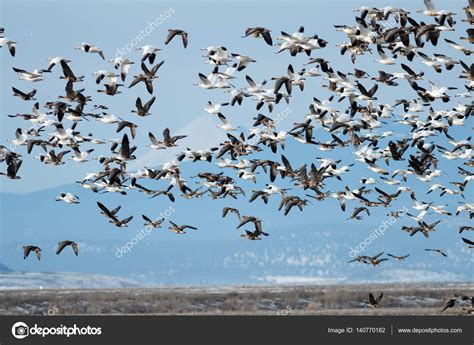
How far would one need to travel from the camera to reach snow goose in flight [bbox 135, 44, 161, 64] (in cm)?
3953

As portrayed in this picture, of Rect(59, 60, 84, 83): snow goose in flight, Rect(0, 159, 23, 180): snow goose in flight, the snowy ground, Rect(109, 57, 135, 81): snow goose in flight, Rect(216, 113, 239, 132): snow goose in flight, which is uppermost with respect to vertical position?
Rect(109, 57, 135, 81): snow goose in flight

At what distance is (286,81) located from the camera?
1515 inches

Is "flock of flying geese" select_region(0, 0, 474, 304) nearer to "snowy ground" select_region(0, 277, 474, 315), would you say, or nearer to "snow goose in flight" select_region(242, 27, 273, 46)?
"snow goose in flight" select_region(242, 27, 273, 46)

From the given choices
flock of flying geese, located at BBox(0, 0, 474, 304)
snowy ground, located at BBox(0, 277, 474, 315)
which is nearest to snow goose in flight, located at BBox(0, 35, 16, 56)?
flock of flying geese, located at BBox(0, 0, 474, 304)

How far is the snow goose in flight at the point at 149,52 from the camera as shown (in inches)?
1556

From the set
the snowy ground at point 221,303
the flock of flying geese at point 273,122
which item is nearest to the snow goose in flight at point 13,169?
the flock of flying geese at point 273,122

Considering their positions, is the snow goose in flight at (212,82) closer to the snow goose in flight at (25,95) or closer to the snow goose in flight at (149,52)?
the snow goose in flight at (149,52)

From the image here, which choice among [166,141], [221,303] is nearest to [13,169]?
[166,141]

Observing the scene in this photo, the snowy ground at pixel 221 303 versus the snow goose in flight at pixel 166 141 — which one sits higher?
the snow goose in flight at pixel 166 141

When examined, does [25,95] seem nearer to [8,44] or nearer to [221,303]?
[8,44]

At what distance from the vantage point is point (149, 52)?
39.8 meters
